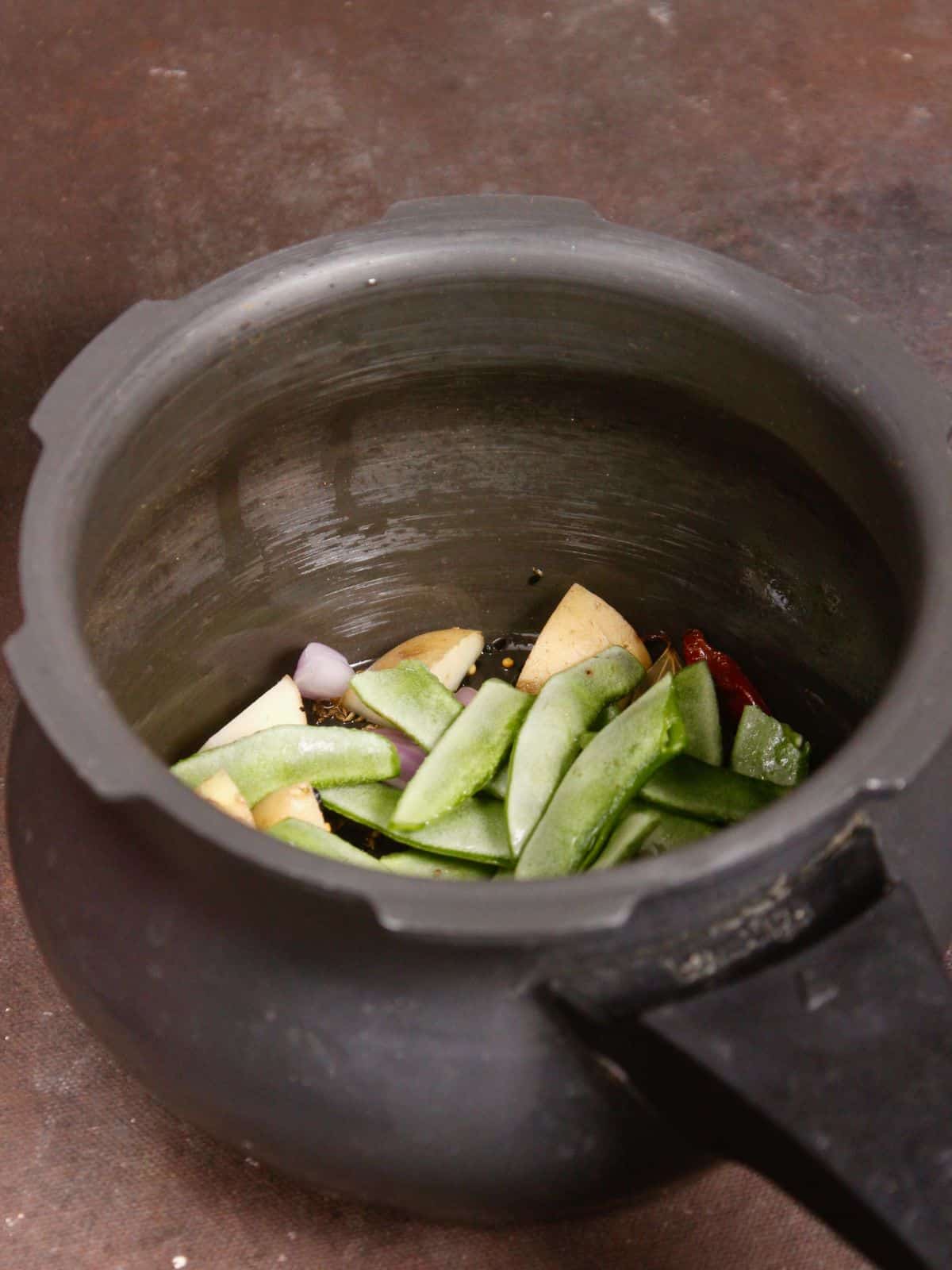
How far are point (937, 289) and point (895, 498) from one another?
1.20m

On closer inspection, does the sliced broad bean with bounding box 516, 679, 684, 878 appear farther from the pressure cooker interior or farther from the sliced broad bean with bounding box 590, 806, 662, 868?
the pressure cooker interior

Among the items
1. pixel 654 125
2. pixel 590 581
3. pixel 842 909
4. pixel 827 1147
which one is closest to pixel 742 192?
pixel 654 125

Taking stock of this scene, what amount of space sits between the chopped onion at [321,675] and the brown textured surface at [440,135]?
395 millimetres

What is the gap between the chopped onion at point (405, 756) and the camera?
141cm

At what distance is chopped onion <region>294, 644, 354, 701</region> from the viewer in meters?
1.55

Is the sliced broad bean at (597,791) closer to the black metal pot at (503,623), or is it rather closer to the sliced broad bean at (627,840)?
the sliced broad bean at (627,840)

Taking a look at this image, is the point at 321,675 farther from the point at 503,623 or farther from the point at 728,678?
the point at 728,678

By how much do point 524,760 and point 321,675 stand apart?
329 millimetres

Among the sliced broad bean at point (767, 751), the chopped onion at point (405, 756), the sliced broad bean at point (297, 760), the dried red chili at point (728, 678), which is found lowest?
the chopped onion at point (405, 756)

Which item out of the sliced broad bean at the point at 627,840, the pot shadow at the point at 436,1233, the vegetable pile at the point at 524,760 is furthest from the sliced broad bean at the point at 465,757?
the pot shadow at the point at 436,1233

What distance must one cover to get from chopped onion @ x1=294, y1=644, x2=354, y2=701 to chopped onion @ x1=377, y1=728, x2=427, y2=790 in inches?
5.3

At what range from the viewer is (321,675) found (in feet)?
5.08

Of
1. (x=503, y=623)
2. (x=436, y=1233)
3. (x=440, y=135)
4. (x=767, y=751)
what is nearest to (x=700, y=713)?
(x=767, y=751)

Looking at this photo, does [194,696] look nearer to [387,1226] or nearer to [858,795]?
[387,1226]
